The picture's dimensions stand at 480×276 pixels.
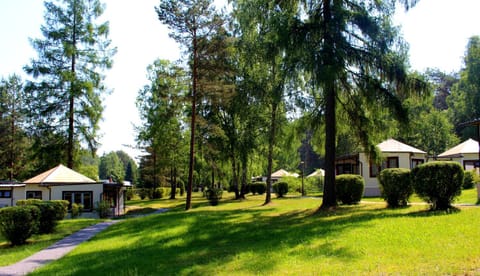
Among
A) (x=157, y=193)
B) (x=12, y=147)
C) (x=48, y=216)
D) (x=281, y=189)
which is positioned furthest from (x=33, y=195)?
(x=157, y=193)

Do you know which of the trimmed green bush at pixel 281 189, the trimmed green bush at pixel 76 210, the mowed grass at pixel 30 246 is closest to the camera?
the mowed grass at pixel 30 246

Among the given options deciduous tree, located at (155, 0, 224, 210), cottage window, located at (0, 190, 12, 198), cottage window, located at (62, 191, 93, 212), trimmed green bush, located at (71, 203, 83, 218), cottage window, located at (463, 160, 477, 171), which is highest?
deciduous tree, located at (155, 0, 224, 210)

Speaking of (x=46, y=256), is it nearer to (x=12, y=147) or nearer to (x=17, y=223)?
(x=17, y=223)

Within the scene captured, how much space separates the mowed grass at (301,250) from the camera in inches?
264

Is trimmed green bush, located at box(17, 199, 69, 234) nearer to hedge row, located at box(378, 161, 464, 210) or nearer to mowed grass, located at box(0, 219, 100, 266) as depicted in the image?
mowed grass, located at box(0, 219, 100, 266)

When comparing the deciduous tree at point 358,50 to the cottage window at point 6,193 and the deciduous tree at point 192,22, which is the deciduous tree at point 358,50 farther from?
→ the cottage window at point 6,193

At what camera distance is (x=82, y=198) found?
1105 inches

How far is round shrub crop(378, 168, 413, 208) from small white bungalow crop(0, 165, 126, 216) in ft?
66.6

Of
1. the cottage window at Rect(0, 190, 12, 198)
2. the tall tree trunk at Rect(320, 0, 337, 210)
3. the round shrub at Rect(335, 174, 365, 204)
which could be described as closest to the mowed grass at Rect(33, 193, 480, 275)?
the tall tree trunk at Rect(320, 0, 337, 210)

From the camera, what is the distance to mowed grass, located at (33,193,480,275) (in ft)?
22.0

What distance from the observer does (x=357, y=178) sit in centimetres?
1880

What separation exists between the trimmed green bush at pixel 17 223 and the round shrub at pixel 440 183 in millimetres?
13136

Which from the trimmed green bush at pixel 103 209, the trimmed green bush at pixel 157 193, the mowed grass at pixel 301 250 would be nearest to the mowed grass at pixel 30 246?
the mowed grass at pixel 301 250

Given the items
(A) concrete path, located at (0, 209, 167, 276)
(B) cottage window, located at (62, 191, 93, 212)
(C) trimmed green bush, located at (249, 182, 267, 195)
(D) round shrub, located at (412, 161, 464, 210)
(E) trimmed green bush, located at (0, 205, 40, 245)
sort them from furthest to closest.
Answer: (C) trimmed green bush, located at (249, 182, 267, 195) → (B) cottage window, located at (62, 191, 93, 212) → (E) trimmed green bush, located at (0, 205, 40, 245) → (D) round shrub, located at (412, 161, 464, 210) → (A) concrete path, located at (0, 209, 167, 276)
